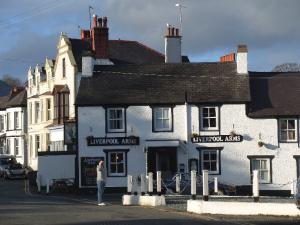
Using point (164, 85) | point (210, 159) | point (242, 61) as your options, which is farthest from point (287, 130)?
point (164, 85)

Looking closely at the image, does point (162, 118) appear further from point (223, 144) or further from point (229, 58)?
point (229, 58)

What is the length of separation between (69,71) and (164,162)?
50.4 feet

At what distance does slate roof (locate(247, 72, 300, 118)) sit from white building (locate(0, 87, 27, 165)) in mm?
32144

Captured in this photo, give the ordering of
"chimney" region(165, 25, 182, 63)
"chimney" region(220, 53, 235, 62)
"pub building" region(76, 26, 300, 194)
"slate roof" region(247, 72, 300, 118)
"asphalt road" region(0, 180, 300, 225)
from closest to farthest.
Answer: "asphalt road" region(0, 180, 300, 225) → "pub building" region(76, 26, 300, 194) → "slate roof" region(247, 72, 300, 118) → "chimney" region(220, 53, 235, 62) → "chimney" region(165, 25, 182, 63)

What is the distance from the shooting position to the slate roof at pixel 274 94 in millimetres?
42000

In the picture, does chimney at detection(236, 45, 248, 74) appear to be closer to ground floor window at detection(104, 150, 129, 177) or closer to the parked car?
ground floor window at detection(104, 150, 129, 177)

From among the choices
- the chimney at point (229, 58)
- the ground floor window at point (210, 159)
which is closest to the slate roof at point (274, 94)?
the chimney at point (229, 58)

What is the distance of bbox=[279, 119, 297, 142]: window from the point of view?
41875 mm

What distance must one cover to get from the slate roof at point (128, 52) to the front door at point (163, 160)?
1623cm

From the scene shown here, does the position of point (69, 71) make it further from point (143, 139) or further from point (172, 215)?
point (172, 215)

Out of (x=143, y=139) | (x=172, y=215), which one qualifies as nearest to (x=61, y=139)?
(x=143, y=139)

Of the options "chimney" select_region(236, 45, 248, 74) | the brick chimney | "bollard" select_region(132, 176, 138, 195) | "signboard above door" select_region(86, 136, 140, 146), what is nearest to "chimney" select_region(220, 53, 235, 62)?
"chimney" select_region(236, 45, 248, 74)

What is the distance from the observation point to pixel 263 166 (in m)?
41.7

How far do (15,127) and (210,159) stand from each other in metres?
35.1
